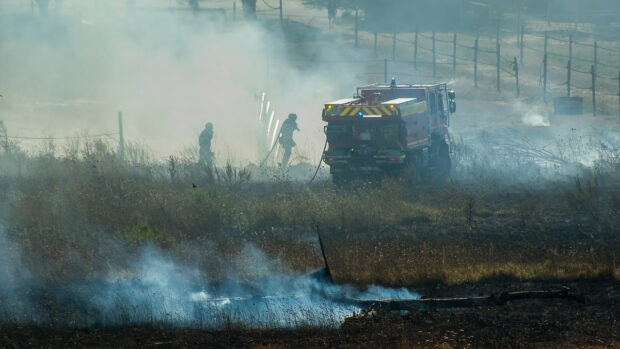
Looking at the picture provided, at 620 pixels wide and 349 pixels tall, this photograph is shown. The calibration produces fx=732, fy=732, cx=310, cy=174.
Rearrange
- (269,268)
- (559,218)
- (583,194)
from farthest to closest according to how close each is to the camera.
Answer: (583,194), (559,218), (269,268)

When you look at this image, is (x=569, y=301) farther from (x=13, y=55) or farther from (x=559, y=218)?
(x=13, y=55)

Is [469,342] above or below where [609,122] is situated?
above

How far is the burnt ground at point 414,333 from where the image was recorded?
7449 mm

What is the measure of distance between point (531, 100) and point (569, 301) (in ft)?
90.2

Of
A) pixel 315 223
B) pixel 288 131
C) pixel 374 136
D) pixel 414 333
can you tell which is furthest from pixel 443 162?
pixel 414 333

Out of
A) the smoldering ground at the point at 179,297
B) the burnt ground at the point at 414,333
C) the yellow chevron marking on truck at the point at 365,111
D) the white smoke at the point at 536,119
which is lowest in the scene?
the white smoke at the point at 536,119

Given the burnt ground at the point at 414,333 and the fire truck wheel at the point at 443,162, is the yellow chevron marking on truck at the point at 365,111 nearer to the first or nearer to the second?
the fire truck wheel at the point at 443,162

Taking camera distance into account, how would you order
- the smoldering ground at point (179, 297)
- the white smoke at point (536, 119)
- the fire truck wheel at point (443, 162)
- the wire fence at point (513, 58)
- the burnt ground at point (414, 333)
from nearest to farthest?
1. the burnt ground at point (414, 333)
2. the smoldering ground at point (179, 297)
3. the fire truck wheel at point (443, 162)
4. the white smoke at point (536, 119)
5. the wire fence at point (513, 58)

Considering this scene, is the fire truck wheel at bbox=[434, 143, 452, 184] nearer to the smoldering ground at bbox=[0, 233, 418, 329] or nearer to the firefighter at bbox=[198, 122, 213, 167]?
the firefighter at bbox=[198, 122, 213, 167]

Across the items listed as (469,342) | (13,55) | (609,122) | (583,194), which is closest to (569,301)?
(469,342)

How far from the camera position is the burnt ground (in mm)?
7449

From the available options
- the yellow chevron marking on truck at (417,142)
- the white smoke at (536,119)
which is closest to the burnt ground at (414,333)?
the yellow chevron marking on truck at (417,142)

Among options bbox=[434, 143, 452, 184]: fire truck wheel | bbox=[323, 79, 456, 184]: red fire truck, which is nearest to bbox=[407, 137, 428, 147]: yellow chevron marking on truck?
bbox=[323, 79, 456, 184]: red fire truck

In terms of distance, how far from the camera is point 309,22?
52.7m
